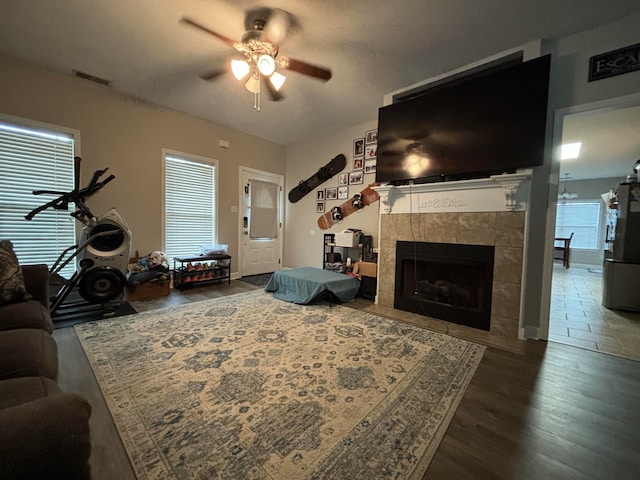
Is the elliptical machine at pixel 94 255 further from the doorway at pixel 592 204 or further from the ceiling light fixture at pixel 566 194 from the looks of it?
the ceiling light fixture at pixel 566 194

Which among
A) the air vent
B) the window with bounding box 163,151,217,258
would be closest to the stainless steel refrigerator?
the window with bounding box 163,151,217,258

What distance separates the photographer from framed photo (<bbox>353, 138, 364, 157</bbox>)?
4.55 meters

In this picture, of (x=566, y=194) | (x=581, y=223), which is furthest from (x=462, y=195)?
(x=581, y=223)

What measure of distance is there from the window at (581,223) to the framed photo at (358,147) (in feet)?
22.1

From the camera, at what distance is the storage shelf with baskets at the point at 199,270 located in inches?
161

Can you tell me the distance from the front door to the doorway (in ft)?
14.7

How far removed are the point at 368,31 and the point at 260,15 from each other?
3.11 feet

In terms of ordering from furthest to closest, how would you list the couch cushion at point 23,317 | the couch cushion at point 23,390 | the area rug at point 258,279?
the area rug at point 258,279 → the couch cushion at point 23,317 → the couch cushion at point 23,390

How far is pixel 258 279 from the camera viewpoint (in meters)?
5.00

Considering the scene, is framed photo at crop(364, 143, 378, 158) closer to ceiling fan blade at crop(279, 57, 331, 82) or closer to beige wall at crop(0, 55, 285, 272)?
ceiling fan blade at crop(279, 57, 331, 82)

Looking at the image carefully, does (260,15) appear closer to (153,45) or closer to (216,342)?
(153,45)

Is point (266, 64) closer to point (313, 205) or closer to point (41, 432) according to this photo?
point (41, 432)

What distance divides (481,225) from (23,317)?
12.0 ft

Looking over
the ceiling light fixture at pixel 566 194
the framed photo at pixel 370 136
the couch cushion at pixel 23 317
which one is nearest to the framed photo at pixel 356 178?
the framed photo at pixel 370 136
